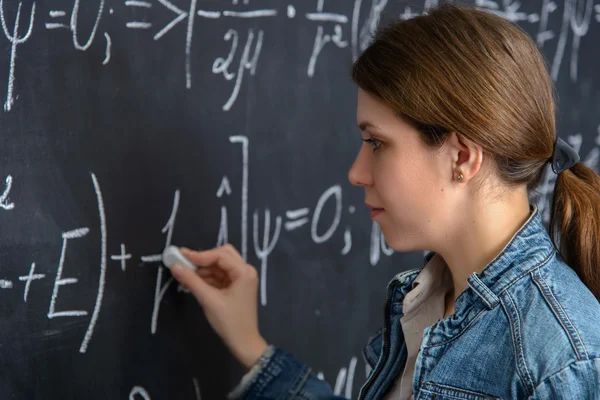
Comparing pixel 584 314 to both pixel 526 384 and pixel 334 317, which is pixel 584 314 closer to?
pixel 526 384

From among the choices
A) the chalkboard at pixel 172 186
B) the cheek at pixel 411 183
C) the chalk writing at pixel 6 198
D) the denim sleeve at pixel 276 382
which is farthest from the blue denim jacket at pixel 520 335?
the chalk writing at pixel 6 198

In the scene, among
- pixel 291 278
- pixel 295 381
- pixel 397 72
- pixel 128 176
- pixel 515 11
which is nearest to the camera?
pixel 397 72

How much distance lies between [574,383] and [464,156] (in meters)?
0.28

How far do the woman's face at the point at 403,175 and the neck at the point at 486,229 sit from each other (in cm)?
3

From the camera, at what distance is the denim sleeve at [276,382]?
3.58ft

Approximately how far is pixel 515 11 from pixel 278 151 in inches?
22.8

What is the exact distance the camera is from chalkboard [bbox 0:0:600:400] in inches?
35.8

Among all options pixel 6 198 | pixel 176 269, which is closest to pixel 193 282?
pixel 176 269

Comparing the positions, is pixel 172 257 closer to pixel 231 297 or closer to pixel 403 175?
pixel 231 297

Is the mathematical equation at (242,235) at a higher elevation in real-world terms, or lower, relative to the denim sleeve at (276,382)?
higher

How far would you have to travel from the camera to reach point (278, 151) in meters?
1.16

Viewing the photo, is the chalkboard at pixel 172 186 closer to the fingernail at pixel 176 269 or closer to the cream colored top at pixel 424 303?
the fingernail at pixel 176 269

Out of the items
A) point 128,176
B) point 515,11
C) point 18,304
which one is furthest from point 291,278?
point 515,11

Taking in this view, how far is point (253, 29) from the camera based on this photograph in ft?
3.63
